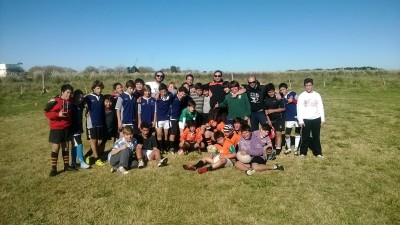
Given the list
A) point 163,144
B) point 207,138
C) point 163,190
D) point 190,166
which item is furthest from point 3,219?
point 207,138

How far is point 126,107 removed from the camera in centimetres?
817

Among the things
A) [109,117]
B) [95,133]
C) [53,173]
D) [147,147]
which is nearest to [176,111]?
[147,147]

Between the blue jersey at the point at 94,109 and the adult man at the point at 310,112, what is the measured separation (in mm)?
5266

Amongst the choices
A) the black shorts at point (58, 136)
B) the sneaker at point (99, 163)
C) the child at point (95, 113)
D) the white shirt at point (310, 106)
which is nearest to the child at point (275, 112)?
the white shirt at point (310, 106)

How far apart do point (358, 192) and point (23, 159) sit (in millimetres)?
8703

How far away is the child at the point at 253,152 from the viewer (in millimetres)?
7070

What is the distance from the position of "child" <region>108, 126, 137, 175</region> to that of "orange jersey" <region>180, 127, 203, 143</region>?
160 centimetres

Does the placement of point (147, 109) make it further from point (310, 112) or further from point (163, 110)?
point (310, 112)

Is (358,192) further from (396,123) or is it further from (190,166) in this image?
(396,123)

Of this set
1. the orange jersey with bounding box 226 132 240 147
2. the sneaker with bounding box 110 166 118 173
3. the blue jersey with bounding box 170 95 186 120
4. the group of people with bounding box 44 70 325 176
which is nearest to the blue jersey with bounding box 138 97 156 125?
the group of people with bounding box 44 70 325 176

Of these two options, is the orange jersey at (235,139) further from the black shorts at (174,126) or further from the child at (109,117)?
the child at (109,117)

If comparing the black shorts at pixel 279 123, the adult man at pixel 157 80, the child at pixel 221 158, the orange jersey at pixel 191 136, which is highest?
the adult man at pixel 157 80

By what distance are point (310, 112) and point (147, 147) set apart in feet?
14.7

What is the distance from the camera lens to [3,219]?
507cm
